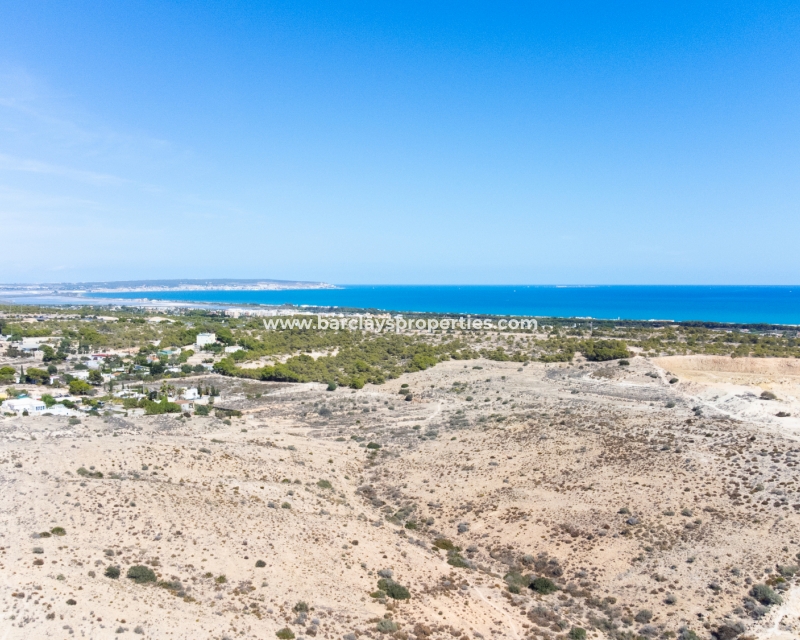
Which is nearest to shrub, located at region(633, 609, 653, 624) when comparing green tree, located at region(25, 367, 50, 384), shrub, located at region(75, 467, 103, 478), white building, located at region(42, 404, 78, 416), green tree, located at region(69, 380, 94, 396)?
shrub, located at region(75, 467, 103, 478)

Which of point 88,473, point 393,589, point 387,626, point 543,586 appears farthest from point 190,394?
point 543,586

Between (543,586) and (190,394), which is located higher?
(190,394)

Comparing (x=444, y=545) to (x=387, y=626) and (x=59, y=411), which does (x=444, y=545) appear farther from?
(x=59, y=411)

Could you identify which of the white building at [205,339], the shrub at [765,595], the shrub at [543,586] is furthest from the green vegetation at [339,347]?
the shrub at [765,595]

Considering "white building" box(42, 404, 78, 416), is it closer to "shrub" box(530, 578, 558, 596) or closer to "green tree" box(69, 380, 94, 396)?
"green tree" box(69, 380, 94, 396)

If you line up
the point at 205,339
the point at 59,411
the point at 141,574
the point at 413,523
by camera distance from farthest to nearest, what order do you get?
the point at 205,339 < the point at 59,411 < the point at 413,523 < the point at 141,574

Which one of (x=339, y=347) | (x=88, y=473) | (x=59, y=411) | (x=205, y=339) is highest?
(x=205, y=339)

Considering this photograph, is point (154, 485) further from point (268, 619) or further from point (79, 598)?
point (268, 619)
